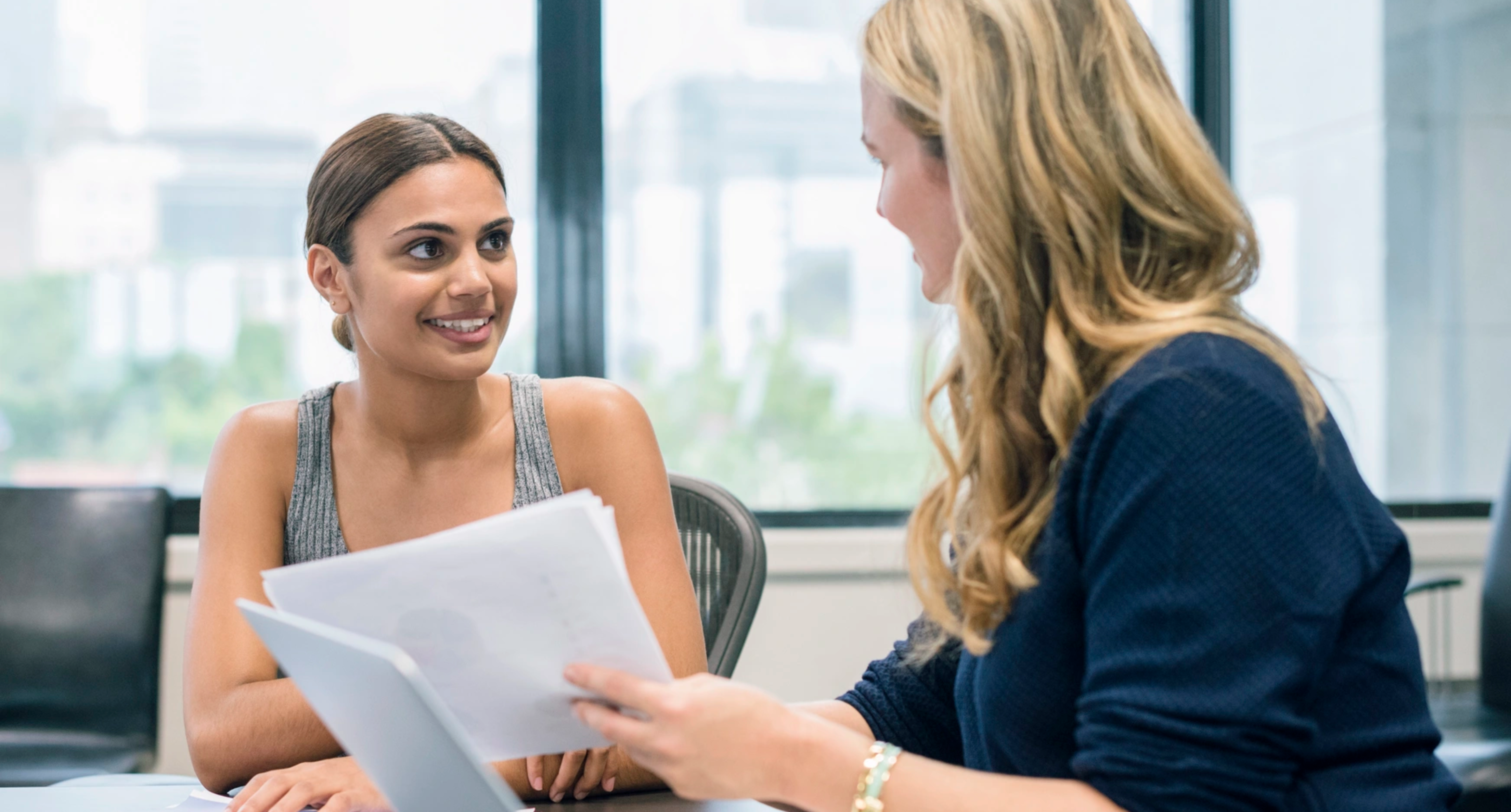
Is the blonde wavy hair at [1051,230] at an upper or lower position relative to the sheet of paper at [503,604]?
upper

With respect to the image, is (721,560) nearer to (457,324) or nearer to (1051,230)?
(457,324)

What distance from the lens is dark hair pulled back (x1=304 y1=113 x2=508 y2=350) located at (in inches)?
55.9

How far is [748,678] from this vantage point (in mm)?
2643

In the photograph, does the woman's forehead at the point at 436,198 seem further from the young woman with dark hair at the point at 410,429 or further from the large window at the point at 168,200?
the large window at the point at 168,200

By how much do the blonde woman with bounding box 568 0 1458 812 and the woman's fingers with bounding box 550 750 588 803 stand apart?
0.27 meters

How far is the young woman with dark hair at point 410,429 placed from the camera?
4.50 feet

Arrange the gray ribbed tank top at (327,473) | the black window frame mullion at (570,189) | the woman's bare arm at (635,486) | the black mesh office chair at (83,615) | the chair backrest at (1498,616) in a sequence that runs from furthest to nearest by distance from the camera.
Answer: the black window frame mullion at (570,189), the chair backrest at (1498,616), the black mesh office chair at (83,615), the gray ribbed tank top at (327,473), the woman's bare arm at (635,486)

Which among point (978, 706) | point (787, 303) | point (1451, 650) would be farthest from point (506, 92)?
point (1451, 650)

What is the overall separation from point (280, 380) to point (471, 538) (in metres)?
2.19

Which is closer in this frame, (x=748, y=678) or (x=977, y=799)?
(x=977, y=799)

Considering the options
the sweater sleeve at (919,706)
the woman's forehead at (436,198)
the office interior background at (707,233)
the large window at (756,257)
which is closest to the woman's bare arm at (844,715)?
the sweater sleeve at (919,706)

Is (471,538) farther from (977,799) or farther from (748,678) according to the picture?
(748,678)

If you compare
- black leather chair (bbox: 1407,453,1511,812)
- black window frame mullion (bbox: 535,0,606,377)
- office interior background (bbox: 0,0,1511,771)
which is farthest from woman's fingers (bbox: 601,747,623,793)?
black window frame mullion (bbox: 535,0,606,377)

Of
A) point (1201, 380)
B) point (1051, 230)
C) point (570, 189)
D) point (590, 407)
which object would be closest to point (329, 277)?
point (590, 407)
